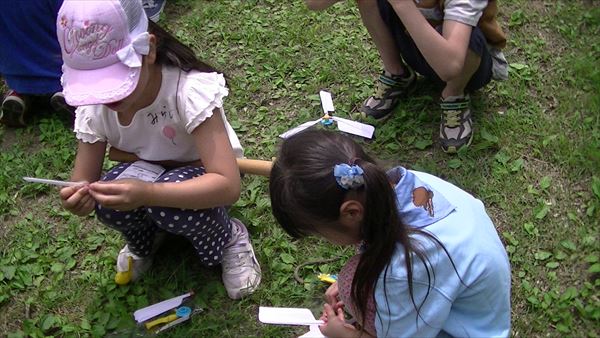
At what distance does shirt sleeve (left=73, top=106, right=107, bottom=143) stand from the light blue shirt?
986 mm

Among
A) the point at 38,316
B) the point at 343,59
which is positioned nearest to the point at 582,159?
the point at 343,59

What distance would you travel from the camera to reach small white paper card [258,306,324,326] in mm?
2004

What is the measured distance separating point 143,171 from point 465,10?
126 centimetres

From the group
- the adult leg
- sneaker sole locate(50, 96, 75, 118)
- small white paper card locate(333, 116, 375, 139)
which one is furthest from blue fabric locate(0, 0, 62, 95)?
small white paper card locate(333, 116, 375, 139)

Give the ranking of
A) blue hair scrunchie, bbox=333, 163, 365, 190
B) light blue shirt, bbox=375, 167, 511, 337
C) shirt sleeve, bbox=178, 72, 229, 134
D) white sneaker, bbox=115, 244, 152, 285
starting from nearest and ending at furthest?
1. blue hair scrunchie, bbox=333, 163, 365, 190
2. light blue shirt, bbox=375, 167, 511, 337
3. shirt sleeve, bbox=178, 72, 229, 134
4. white sneaker, bbox=115, 244, 152, 285

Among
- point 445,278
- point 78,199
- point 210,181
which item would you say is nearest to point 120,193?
point 78,199

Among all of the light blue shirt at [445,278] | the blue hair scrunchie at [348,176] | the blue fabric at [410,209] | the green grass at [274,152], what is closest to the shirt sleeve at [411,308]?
the light blue shirt at [445,278]

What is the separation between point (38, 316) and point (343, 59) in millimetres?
1737

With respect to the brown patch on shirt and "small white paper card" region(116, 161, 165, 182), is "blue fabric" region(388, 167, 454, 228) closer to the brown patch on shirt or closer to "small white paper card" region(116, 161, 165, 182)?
the brown patch on shirt

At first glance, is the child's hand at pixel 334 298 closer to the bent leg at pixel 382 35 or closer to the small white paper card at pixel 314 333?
the small white paper card at pixel 314 333

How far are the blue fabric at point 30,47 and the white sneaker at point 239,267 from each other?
133 cm

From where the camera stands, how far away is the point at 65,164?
2727 mm

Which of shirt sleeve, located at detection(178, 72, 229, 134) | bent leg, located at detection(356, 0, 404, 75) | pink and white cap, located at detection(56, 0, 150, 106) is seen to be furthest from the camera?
bent leg, located at detection(356, 0, 404, 75)

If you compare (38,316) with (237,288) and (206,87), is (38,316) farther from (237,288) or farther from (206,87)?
(206,87)
